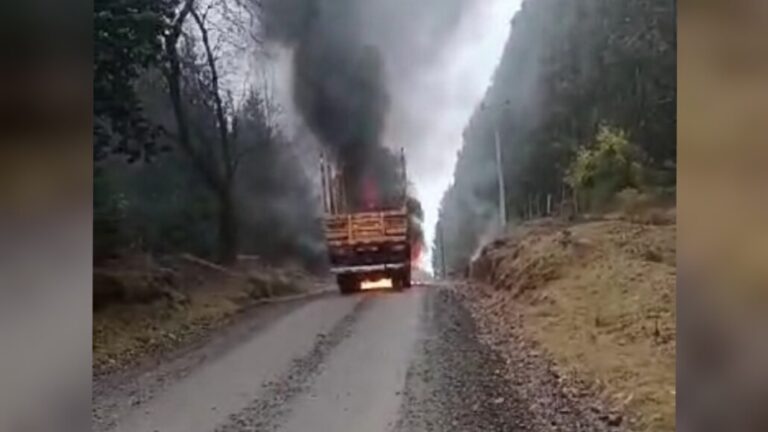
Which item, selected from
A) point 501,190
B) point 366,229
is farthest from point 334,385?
point 501,190

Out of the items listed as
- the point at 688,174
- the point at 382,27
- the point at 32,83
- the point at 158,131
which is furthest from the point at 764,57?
the point at 32,83

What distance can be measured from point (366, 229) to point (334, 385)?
13.8 inches

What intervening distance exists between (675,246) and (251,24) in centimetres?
104

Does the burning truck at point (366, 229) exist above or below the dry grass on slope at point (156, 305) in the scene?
above

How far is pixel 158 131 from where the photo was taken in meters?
2.07

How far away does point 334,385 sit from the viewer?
6.77ft

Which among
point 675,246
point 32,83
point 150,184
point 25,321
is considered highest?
point 32,83

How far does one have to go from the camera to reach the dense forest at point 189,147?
2064 millimetres

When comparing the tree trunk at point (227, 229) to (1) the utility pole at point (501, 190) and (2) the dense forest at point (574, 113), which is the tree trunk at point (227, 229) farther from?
(1) the utility pole at point (501, 190)

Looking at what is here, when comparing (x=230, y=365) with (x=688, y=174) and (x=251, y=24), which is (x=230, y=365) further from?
(x=688, y=174)

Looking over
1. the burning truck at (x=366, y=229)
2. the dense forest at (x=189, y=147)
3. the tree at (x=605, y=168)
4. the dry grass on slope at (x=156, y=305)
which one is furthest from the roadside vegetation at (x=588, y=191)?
the dry grass on slope at (x=156, y=305)

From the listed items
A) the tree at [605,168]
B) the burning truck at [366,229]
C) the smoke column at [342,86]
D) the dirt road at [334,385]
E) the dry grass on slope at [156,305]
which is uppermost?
the smoke column at [342,86]

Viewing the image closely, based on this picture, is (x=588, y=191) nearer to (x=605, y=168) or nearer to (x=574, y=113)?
(x=605, y=168)

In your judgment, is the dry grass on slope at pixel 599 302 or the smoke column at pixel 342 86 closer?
the dry grass on slope at pixel 599 302
